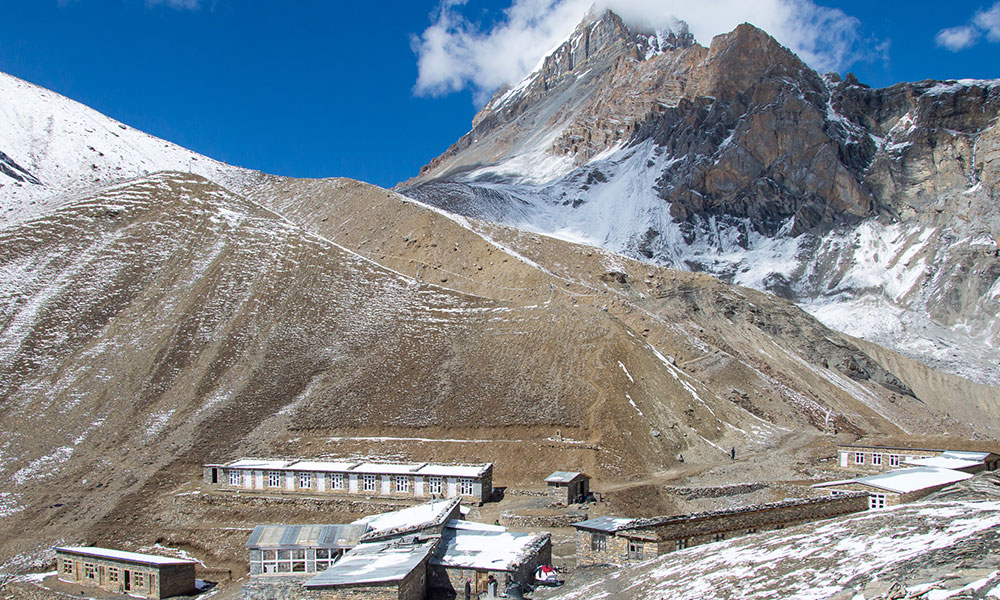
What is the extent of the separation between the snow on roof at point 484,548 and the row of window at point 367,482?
12573mm

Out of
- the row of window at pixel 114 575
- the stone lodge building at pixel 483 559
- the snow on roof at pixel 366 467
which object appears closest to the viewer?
the stone lodge building at pixel 483 559

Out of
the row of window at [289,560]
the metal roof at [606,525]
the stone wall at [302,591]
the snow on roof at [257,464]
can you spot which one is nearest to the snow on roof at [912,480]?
the metal roof at [606,525]

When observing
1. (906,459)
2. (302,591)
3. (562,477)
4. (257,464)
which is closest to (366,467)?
(257,464)

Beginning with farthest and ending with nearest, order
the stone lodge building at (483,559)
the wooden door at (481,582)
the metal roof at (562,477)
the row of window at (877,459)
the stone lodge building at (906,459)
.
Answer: the row of window at (877,459), the metal roof at (562,477), the stone lodge building at (906,459), the stone lodge building at (483,559), the wooden door at (481,582)

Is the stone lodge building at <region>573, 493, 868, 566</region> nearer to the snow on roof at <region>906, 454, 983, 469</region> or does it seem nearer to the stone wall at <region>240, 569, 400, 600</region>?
the stone wall at <region>240, 569, 400, 600</region>

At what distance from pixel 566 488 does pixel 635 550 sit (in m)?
16.3

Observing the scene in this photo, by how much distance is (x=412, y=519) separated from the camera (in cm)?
3341

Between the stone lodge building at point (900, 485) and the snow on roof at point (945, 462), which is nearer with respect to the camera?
the stone lodge building at point (900, 485)

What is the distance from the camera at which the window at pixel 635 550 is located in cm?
2613

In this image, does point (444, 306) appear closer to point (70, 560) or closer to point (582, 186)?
point (70, 560)

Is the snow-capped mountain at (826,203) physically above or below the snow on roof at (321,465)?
above

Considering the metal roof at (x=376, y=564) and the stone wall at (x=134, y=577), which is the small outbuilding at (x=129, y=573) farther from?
the metal roof at (x=376, y=564)

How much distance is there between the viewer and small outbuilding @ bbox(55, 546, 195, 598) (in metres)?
35.0

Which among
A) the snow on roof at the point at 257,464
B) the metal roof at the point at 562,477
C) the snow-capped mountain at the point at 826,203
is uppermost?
the snow-capped mountain at the point at 826,203
